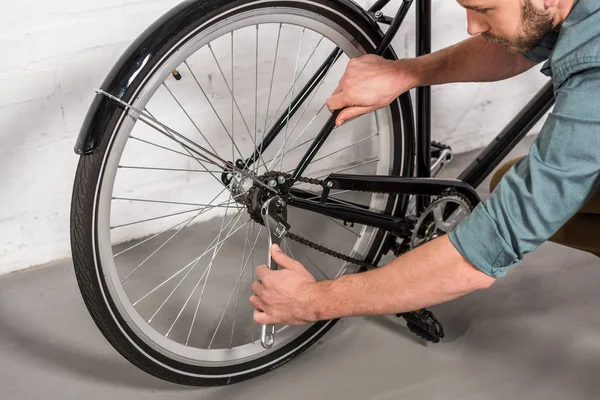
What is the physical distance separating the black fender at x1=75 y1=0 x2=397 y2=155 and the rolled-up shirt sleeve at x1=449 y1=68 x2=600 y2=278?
56 cm

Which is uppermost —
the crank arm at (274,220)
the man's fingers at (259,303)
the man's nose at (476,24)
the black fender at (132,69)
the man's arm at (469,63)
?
the black fender at (132,69)

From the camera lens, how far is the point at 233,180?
57.4 inches

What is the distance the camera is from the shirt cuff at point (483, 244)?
109 cm

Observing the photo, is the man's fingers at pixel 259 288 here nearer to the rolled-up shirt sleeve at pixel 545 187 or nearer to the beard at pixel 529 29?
the rolled-up shirt sleeve at pixel 545 187

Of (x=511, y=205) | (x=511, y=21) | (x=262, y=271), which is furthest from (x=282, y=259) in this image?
(x=511, y=21)

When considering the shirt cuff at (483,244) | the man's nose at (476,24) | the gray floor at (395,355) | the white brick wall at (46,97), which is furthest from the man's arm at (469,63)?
the white brick wall at (46,97)

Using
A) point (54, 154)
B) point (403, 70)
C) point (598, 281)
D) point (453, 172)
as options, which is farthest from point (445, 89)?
point (54, 154)

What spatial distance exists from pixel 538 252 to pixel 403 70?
32.0 inches

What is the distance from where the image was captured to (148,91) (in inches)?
50.4

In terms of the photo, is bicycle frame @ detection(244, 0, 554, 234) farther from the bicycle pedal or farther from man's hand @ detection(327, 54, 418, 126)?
the bicycle pedal

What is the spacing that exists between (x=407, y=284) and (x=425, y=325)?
503 mm

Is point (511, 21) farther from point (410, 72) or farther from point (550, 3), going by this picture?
point (410, 72)

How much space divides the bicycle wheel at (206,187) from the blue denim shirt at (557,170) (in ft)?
1.61

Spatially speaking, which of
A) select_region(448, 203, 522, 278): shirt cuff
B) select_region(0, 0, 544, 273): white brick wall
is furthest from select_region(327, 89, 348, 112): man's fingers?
select_region(0, 0, 544, 273): white brick wall
